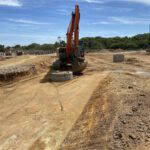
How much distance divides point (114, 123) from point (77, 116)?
3.33m

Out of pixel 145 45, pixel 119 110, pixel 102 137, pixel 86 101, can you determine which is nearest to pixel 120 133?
pixel 102 137

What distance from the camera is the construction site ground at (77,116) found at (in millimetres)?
11398

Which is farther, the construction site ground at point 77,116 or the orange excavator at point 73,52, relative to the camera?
the orange excavator at point 73,52

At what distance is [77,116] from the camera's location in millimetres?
15469

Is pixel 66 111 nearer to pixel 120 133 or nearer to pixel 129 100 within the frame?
pixel 129 100

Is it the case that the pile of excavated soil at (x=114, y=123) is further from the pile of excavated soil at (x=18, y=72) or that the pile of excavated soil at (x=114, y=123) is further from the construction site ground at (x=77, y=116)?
the pile of excavated soil at (x=18, y=72)

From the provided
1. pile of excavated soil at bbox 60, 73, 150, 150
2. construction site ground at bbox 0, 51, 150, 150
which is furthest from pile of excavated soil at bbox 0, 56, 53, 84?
pile of excavated soil at bbox 60, 73, 150, 150

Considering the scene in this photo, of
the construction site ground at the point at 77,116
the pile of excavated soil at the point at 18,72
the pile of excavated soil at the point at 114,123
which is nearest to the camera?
the pile of excavated soil at the point at 114,123

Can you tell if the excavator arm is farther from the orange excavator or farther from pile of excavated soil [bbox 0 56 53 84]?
pile of excavated soil [bbox 0 56 53 84]

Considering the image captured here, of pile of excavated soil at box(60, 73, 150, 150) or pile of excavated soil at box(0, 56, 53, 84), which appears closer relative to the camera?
pile of excavated soil at box(60, 73, 150, 150)

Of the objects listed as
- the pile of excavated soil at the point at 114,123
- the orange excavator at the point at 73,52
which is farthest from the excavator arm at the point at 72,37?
the pile of excavated soil at the point at 114,123

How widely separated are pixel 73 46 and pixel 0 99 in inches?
354

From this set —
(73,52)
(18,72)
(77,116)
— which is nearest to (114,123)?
(77,116)

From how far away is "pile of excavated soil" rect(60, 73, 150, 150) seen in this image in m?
10.7
